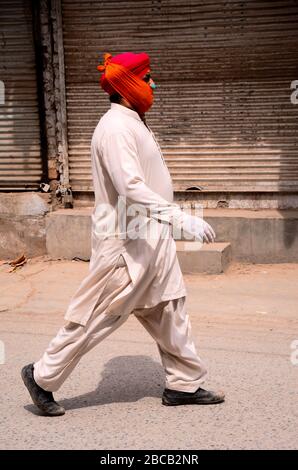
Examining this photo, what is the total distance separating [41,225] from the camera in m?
8.30

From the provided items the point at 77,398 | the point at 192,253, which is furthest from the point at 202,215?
the point at 77,398

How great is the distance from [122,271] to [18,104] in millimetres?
5486

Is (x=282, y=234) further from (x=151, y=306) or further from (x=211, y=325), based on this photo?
(x=151, y=306)

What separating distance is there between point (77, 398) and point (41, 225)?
4624 mm

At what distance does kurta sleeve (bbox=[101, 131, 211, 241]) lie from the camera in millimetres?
3205

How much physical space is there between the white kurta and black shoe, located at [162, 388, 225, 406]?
1.87 ft

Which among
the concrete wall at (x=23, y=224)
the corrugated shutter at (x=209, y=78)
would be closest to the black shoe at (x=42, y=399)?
the concrete wall at (x=23, y=224)

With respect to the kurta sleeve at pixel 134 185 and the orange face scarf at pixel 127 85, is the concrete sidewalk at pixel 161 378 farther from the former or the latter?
the orange face scarf at pixel 127 85

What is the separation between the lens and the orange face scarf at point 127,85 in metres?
3.44

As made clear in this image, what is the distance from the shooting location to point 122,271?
11.5ft

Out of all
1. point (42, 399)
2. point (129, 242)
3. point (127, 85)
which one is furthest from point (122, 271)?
point (127, 85)

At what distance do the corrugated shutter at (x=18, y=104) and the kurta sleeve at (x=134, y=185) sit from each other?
5.31m
